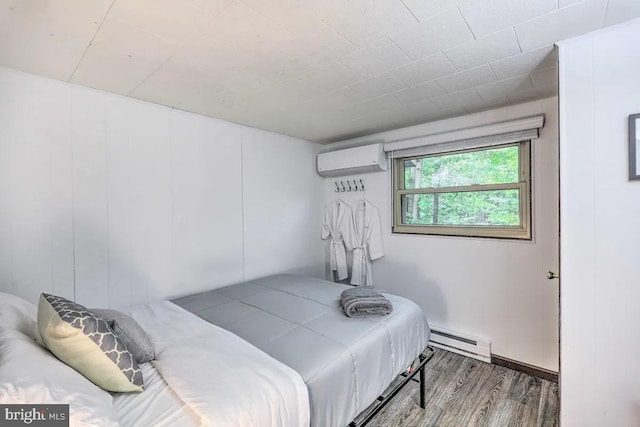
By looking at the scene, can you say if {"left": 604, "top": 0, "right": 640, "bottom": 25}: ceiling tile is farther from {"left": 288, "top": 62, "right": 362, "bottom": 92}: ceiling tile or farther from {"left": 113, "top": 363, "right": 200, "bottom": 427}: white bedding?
{"left": 113, "top": 363, "right": 200, "bottom": 427}: white bedding

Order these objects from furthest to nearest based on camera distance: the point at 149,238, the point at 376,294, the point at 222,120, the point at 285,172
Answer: the point at 285,172
the point at 222,120
the point at 149,238
the point at 376,294

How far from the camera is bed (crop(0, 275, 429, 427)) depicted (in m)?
0.87

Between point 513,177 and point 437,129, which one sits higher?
point 437,129

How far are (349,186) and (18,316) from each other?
297 cm

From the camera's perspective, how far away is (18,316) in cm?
124

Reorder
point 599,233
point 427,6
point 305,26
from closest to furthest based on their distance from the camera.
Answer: point 427,6 → point 305,26 → point 599,233

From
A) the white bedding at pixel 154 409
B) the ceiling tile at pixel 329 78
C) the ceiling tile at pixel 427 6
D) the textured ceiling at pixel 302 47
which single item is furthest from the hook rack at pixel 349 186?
the white bedding at pixel 154 409

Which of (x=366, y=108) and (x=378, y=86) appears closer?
(x=378, y=86)

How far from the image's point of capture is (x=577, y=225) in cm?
148

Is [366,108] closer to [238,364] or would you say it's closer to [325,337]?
[325,337]

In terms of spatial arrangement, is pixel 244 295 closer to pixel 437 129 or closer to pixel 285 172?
pixel 285 172

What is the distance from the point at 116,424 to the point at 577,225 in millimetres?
2151

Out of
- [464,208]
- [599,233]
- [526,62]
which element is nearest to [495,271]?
[464,208]

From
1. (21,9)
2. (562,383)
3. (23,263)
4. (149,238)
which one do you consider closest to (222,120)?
(149,238)
